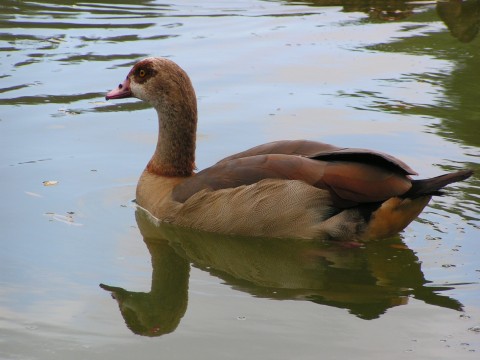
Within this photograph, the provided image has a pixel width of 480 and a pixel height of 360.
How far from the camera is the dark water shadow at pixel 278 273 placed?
265 inches

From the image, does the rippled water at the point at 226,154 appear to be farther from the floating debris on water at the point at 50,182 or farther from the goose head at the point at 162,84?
the goose head at the point at 162,84

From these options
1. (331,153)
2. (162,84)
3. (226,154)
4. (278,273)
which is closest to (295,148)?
(331,153)

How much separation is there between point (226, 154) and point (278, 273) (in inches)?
94.4

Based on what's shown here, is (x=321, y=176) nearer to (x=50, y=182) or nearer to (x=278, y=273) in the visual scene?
(x=278, y=273)

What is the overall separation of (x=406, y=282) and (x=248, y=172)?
1.52 metres

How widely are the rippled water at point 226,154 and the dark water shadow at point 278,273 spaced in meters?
0.02

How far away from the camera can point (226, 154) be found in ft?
31.3

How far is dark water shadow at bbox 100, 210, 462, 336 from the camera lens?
6.73m

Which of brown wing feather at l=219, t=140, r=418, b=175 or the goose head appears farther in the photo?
the goose head

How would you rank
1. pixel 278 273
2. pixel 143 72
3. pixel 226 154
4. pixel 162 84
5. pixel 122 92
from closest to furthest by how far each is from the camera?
pixel 278 273 → pixel 162 84 → pixel 143 72 → pixel 122 92 → pixel 226 154

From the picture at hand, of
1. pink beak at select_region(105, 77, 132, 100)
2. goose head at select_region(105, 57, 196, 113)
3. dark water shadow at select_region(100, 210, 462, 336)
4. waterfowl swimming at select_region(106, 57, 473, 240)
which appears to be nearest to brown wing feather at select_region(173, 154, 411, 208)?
waterfowl swimming at select_region(106, 57, 473, 240)

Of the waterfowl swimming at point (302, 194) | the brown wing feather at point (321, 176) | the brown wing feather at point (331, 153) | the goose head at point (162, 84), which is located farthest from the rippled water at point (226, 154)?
the goose head at point (162, 84)

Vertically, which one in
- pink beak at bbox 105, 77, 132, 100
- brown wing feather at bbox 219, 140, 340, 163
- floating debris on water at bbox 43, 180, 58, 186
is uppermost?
pink beak at bbox 105, 77, 132, 100

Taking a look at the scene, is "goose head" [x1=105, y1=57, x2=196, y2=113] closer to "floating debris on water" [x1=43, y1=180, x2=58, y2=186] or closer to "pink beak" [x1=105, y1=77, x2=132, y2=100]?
"pink beak" [x1=105, y1=77, x2=132, y2=100]
